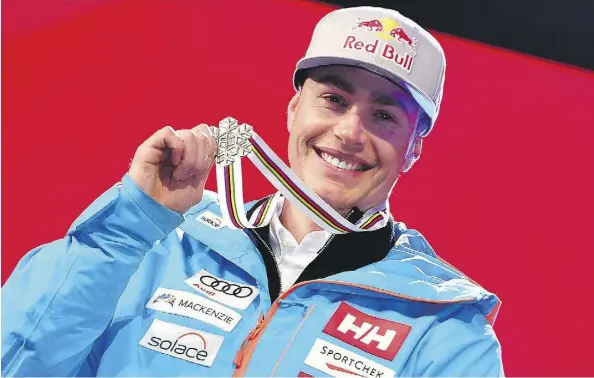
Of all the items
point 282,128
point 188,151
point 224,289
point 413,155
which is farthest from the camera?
point 282,128

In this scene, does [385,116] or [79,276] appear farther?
[385,116]

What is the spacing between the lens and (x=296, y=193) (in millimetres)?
1156

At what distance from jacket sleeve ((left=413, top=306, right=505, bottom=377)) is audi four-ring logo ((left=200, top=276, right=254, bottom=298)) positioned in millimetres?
312

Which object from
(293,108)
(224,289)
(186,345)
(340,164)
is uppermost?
(293,108)

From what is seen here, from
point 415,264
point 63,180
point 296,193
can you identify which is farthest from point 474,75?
point 63,180

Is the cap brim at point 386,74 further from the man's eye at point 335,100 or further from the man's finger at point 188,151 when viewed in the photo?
the man's finger at point 188,151

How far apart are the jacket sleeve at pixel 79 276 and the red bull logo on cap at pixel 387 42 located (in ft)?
1.54

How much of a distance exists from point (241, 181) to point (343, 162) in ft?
0.77

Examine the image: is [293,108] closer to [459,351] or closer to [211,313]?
[211,313]

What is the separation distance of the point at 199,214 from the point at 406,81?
460 millimetres

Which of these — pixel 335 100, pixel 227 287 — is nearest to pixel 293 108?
pixel 335 100

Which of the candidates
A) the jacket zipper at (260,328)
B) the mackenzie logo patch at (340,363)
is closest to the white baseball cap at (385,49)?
the jacket zipper at (260,328)

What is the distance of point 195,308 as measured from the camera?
120 centimetres

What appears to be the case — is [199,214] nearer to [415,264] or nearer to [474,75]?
[415,264]
